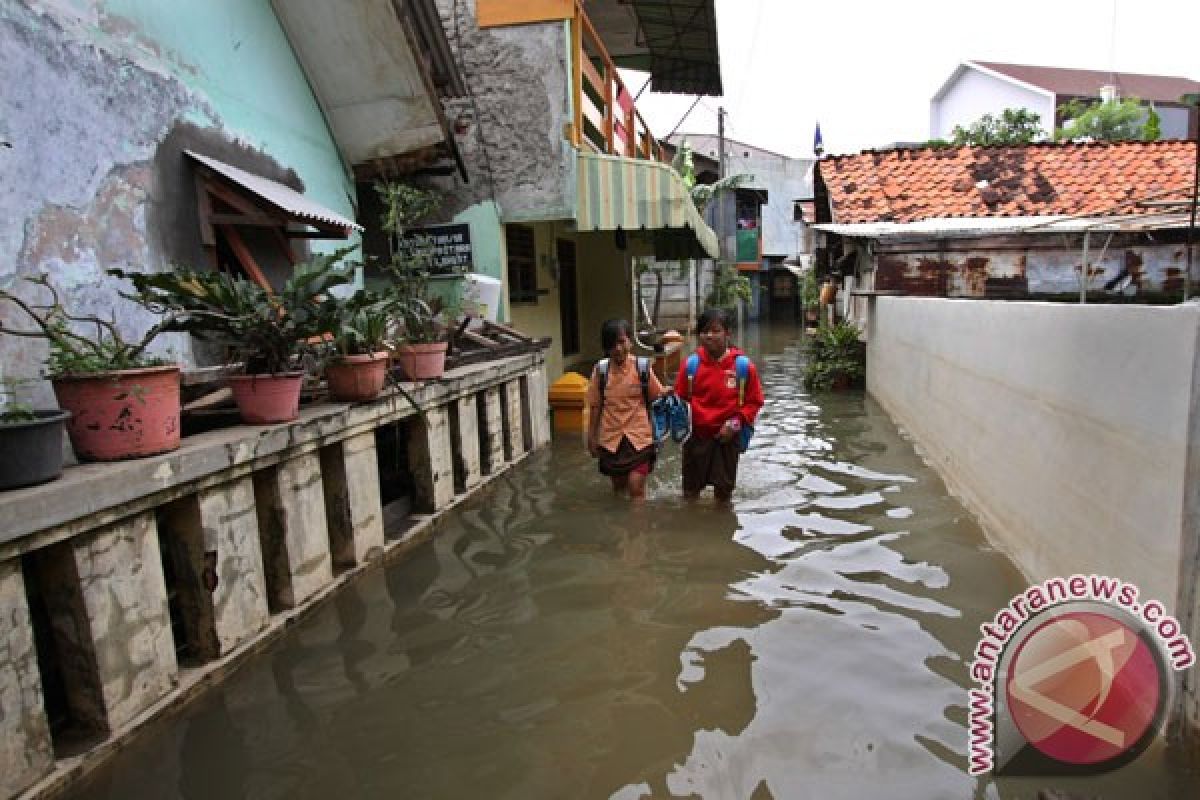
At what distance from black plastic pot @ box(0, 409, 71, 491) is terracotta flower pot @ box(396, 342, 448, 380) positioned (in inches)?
118

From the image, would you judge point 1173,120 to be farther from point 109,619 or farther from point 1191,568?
point 109,619

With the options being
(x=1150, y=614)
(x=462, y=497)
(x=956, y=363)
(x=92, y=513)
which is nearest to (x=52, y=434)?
(x=92, y=513)

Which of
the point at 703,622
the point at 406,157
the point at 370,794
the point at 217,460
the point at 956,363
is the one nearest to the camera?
the point at 370,794

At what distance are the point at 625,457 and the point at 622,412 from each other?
0.38m

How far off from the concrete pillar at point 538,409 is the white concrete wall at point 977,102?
1204 inches

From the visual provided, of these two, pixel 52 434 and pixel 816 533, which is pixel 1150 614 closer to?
pixel 816 533

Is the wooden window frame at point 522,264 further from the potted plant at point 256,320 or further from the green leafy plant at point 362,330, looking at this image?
the potted plant at point 256,320

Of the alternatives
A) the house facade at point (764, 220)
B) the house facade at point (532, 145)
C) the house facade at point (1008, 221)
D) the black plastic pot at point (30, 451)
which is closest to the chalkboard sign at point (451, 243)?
the house facade at point (532, 145)

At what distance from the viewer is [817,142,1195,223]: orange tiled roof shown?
42.5 feet

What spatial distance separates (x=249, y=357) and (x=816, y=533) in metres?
4.04

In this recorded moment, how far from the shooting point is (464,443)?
6.57 meters

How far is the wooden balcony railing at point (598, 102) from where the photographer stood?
955cm

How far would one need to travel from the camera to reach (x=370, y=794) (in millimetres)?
2711

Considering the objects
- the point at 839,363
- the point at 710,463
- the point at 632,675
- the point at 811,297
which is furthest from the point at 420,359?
the point at 811,297
